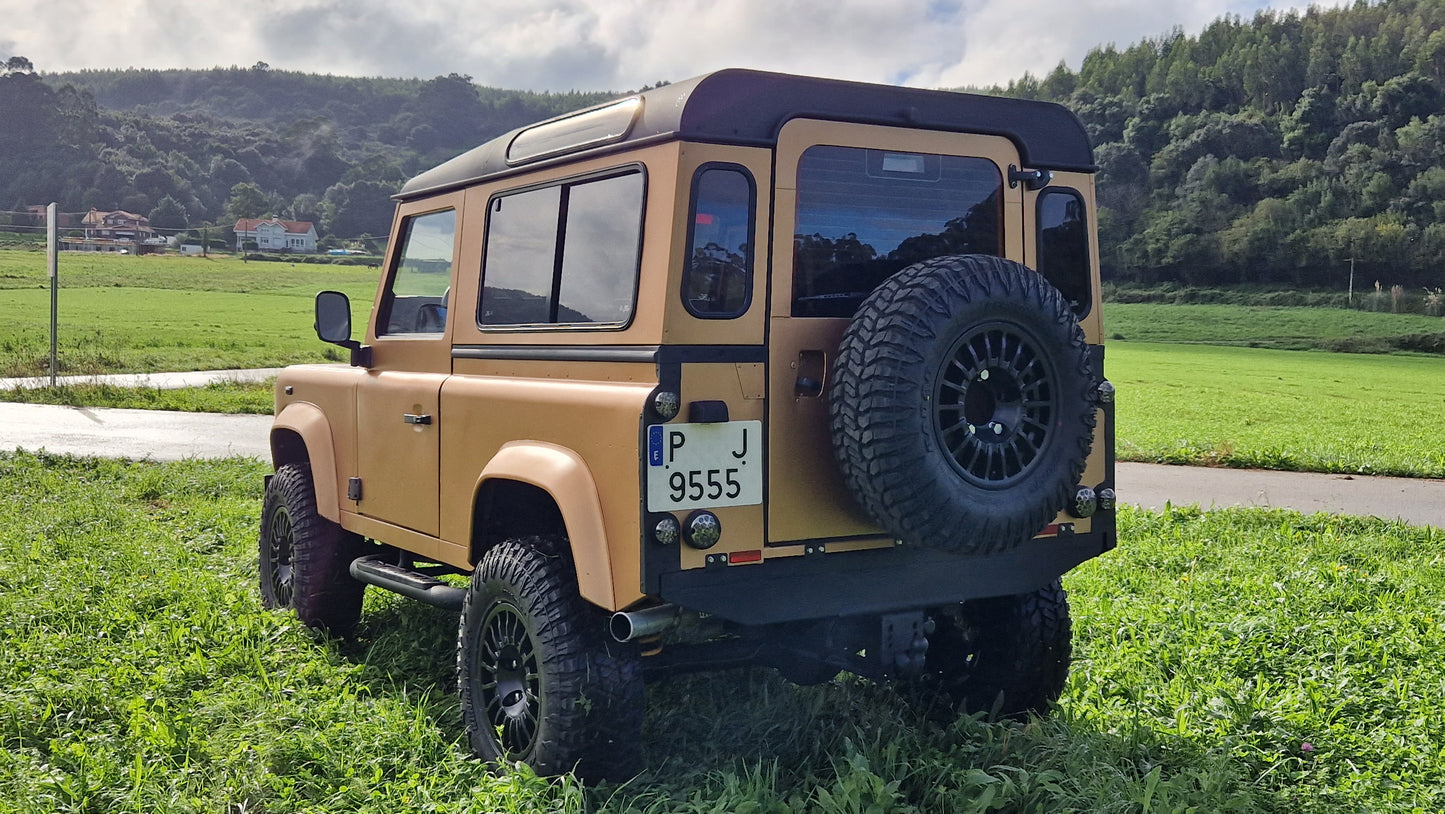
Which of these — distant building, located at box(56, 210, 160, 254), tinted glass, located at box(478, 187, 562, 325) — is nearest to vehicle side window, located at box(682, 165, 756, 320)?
tinted glass, located at box(478, 187, 562, 325)

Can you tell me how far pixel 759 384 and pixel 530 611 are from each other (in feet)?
3.42

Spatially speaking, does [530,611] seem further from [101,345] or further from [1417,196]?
[1417,196]

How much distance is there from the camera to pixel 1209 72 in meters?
126

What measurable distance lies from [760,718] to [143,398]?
57.8 ft

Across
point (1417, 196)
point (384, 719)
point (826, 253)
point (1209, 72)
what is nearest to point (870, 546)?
point (826, 253)

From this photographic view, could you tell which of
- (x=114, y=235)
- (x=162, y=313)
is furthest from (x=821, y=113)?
(x=114, y=235)

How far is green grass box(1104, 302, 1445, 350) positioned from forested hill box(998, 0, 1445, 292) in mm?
14792

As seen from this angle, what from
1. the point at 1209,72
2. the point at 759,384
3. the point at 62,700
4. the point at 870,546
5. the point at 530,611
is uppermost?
the point at 1209,72

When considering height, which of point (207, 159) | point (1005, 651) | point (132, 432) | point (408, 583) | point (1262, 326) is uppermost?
point (207, 159)

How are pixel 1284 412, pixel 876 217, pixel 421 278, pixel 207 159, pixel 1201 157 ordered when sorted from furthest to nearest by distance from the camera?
pixel 207 159, pixel 1201 157, pixel 1284 412, pixel 421 278, pixel 876 217

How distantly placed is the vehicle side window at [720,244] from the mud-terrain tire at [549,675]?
1.00 metres

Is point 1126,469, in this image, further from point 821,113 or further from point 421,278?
point 821,113

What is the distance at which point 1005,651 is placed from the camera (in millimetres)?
4543

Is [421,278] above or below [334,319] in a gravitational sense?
above
